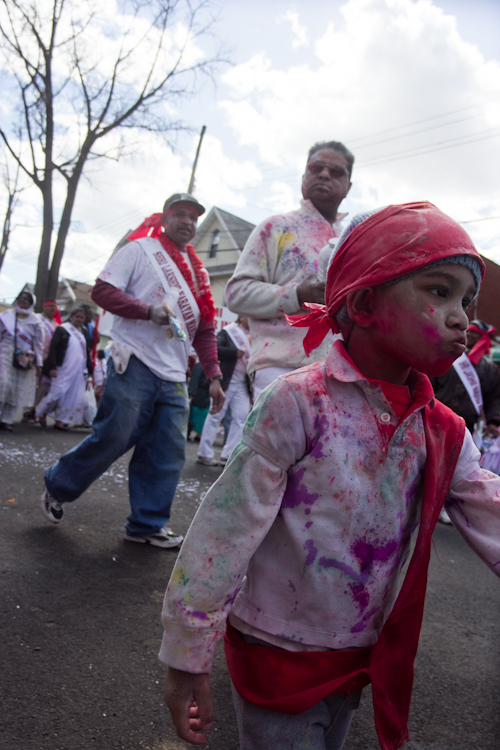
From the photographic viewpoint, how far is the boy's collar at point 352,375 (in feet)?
4.17

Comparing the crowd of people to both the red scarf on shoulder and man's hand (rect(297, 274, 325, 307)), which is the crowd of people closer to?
man's hand (rect(297, 274, 325, 307))

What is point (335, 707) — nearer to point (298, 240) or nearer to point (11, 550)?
point (298, 240)

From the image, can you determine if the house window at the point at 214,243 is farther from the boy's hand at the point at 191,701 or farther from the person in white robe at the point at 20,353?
the boy's hand at the point at 191,701

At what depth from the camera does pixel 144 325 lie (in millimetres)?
3369

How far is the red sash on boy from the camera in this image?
3.89 feet

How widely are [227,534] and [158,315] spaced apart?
2.21 metres

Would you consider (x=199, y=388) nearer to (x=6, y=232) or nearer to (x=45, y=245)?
(x=45, y=245)

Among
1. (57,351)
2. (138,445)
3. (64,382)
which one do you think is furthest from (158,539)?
(57,351)

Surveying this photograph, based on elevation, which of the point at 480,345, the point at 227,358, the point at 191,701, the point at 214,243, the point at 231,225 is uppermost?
the point at 231,225

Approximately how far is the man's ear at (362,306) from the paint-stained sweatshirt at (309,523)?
94mm

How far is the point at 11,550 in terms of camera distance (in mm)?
2930

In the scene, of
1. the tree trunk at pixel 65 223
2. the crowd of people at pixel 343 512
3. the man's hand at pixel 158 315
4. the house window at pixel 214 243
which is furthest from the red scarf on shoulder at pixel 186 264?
the house window at pixel 214 243

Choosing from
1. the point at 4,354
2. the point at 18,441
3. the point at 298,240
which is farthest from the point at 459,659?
the point at 4,354

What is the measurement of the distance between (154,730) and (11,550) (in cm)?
150
